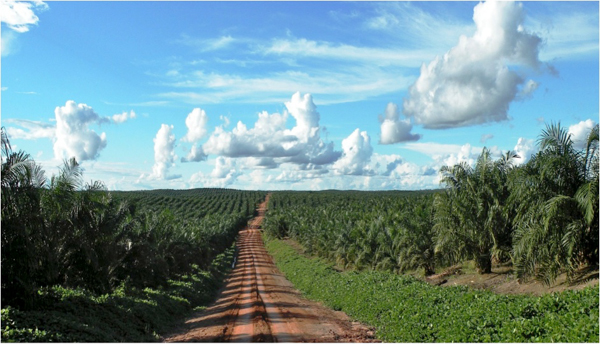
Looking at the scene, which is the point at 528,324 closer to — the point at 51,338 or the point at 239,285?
the point at 51,338

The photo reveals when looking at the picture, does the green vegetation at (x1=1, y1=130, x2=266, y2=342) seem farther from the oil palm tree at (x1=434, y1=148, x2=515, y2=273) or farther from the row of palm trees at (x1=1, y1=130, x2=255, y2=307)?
the oil palm tree at (x1=434, y1=148, x2=515, y2=273)

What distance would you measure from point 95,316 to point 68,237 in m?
3.58

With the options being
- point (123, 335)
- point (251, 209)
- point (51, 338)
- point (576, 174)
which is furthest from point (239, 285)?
point (251, 209)

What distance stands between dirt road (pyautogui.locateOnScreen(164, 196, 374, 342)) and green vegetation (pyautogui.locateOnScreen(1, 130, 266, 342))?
1.47 meters

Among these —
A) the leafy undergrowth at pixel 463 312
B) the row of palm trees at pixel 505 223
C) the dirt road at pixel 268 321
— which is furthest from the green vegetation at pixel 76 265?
the row of palm trees at pixel 505 223

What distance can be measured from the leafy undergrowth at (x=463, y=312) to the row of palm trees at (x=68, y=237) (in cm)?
1069

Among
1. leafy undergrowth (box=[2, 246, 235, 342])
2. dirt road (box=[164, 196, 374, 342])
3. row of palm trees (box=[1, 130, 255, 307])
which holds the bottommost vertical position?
dirt road (box=[164, 196, 374, 342])

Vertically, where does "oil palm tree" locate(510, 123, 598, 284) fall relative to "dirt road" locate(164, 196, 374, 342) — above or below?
above

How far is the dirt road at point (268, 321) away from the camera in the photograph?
1502 centimetres

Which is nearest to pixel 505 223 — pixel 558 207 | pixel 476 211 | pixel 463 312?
pixel 476 211

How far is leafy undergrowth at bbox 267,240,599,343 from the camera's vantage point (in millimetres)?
8578

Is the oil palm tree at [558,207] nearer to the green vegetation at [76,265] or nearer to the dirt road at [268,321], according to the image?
the dirt road at [268,321]

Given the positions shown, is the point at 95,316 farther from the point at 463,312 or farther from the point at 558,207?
the point at 558,207

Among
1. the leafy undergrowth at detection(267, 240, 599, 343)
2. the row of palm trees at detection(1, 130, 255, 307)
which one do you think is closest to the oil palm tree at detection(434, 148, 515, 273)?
the leafy undergrowth at detection(267, 240, 599, 343)
